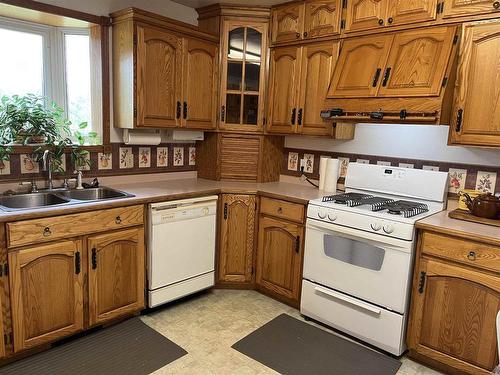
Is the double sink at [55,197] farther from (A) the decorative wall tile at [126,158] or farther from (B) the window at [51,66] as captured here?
(B) the window at [51,66]

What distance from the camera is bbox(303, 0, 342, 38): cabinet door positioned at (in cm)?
282

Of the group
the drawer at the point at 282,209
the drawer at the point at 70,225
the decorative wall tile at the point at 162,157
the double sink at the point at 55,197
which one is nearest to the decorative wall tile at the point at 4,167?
the double sink at the point at 55,197

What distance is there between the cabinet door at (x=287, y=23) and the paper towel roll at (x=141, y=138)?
132cm

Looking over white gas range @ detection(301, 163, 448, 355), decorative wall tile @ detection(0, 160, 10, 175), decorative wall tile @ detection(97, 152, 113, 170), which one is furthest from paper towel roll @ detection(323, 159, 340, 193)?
decorative wall tile @ detection(0, 160, 10, 175)

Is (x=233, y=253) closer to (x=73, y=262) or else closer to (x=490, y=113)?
(x=73, y=262)

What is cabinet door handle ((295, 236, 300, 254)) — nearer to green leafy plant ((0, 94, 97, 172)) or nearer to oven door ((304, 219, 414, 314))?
oven door ((304, 219, 414, 314))

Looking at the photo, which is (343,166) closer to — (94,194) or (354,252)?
(354,252)

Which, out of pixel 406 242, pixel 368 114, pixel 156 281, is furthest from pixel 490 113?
pixel 156 281

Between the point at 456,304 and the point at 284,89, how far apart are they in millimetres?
2062

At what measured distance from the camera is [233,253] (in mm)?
3158

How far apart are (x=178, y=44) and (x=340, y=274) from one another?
7.05ft

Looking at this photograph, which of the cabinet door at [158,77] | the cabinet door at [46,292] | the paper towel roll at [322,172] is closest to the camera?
the cabinet door at [46,292]

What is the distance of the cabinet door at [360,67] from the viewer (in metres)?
2.55

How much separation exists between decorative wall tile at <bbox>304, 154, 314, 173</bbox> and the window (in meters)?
1.80
